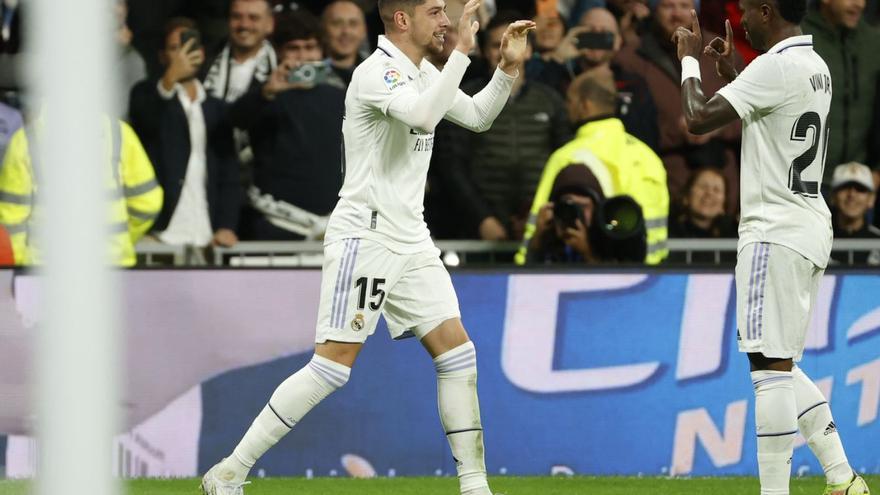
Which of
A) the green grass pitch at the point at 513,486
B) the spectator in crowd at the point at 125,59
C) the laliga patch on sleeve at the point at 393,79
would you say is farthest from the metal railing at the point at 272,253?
the laliga patch on sleeve at the point at 393,79

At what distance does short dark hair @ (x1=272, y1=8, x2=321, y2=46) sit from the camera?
8266 millimetres

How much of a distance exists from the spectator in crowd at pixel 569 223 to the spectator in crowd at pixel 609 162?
5cm

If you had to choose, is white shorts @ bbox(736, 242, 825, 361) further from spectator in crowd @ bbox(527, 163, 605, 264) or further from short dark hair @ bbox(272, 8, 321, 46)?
short dark hair @ bbox(272, 8, 321, 46)

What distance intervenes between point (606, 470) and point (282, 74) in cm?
271

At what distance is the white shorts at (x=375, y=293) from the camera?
557 centimetres

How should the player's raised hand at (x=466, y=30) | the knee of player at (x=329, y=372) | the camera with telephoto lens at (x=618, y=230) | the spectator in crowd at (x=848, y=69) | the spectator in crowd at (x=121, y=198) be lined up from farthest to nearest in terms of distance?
1. the spectator in crowd at (x=848, y=69)
2. the camera with telephoto lens at (x=618, y=230)
3. the spectator in crowd at (x=121, y=198)
4. the knee of player at (x=329, y=372)
5. the player's raised hand at (x=466, y=30)

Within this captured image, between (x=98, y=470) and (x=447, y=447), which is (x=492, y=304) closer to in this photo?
(x=447, y=447)

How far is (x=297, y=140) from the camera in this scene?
8141mm

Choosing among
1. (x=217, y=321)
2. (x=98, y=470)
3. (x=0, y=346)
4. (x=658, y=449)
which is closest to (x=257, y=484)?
(x=217, y=321)

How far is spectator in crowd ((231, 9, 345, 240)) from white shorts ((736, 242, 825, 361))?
10.5 ft

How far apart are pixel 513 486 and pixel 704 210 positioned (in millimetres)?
2298

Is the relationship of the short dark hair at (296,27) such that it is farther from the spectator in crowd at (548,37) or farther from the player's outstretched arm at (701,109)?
the player's outstretched arm at (701,109)

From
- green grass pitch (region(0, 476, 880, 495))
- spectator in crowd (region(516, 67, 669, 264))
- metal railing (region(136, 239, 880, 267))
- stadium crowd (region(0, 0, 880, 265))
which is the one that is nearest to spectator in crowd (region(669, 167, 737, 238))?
stadium crowd (region(0, 0, 880, 265))

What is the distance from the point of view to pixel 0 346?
7.20 m
